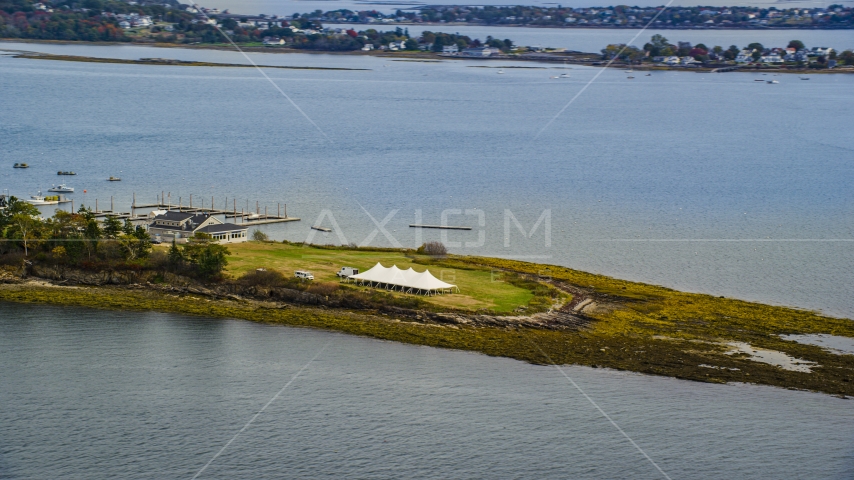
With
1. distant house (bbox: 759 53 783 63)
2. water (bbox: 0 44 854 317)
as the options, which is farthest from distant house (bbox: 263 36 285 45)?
distant house (bbox: 759 53 783 63)

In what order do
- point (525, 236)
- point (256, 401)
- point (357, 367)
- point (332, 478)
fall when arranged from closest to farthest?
point (332, 478) → point (256, 401) → point (357, 367) → point (525, 236)

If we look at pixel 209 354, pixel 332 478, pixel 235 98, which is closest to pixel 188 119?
pixel 235 98

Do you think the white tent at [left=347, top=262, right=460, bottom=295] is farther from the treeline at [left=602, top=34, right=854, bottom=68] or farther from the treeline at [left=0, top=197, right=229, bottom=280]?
the treeline at [left=602, top=34, right=854, bottom=68]

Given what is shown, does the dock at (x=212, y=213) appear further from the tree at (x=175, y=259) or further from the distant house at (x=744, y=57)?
the distant house at (x=744, y=57)

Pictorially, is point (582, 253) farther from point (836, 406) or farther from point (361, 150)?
point (361, 150)

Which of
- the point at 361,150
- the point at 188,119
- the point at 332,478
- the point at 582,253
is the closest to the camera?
the point at 332,478

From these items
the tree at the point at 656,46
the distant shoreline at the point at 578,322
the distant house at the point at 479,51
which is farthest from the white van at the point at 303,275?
the tree at the point at 656,46
